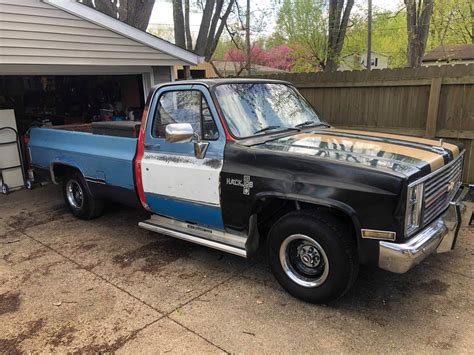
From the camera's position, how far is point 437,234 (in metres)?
3.31

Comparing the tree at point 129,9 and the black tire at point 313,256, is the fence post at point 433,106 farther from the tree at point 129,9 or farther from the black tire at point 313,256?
the tree at point 129,9

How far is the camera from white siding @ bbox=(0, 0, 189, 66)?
6508 mm

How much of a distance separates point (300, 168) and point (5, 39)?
5.66 meters

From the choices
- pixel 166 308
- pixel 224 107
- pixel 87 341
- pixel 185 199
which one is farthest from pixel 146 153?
pixel 87 341

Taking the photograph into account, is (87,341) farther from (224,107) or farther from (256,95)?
(256,95)

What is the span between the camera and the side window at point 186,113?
4074mm

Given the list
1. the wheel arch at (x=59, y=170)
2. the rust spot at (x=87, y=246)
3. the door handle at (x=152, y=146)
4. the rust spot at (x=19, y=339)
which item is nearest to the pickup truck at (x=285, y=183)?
the door handle at (x=152, y=146)

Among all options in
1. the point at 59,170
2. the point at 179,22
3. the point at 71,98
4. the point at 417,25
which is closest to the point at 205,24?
the point at 179,22

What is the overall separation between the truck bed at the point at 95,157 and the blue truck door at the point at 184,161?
14.9 inches

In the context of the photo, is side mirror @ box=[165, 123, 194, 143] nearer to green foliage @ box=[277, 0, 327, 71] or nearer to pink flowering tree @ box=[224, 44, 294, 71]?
green foliage @ box=[277, 0, 327, 71]

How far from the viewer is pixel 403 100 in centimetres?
698

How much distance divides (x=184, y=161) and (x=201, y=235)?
0.80 meters

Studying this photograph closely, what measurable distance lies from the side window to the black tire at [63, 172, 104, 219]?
1.91 meters

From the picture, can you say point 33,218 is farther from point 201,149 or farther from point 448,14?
point 448,14
